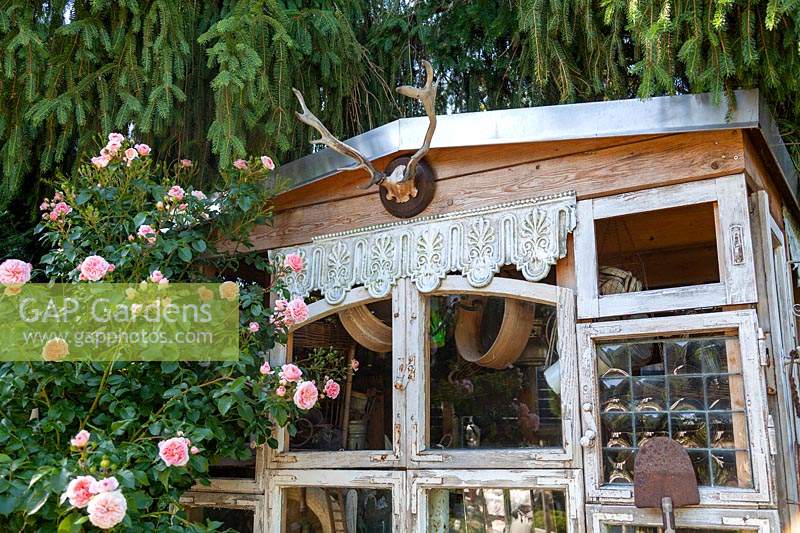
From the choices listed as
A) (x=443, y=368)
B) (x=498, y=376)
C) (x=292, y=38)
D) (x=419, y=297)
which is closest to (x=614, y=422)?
(x=498, y=376)

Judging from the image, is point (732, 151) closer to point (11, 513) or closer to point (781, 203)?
point (781, 203)

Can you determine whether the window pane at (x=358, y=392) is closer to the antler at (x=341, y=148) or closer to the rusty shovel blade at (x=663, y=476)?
the antler at (x=341, y=148)

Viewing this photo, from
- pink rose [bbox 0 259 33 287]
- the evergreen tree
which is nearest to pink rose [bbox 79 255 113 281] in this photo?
pink rose [bbox 0 259 33 287]

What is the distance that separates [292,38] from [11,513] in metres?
2.44

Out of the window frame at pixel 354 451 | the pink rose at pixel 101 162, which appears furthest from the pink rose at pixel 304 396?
the pink rose at pixel 101 162

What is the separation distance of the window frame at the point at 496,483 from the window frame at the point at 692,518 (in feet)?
0.20

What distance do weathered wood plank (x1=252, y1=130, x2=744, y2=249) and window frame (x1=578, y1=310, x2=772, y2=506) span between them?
19.8 inches

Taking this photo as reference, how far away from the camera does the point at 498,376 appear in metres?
3.02

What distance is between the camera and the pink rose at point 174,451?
2562mm

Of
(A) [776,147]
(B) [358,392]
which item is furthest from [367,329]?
(A) [776,147]

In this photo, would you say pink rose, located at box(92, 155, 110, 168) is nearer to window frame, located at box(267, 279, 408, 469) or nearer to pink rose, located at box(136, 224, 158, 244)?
pink rose, located at box(136, 224, 158, 244)

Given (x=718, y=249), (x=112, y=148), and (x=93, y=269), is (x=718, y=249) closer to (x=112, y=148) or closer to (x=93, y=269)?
(x=93, y=269)

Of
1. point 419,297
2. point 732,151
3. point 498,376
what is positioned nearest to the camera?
point 732,151

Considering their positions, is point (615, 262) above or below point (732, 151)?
below
